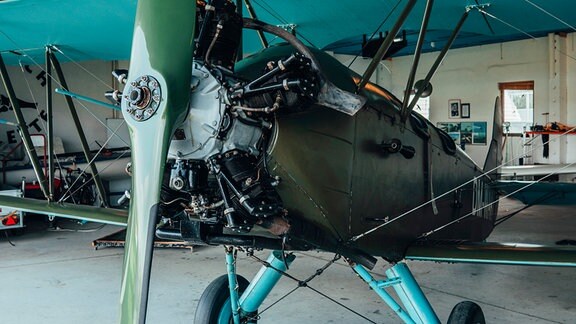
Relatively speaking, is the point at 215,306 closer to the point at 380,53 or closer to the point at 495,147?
the point at 380,53

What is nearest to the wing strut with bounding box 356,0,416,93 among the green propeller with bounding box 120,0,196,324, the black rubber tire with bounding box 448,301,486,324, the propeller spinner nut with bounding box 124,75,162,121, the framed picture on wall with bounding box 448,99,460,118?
the green propeller with bounding box 120,0,196,324

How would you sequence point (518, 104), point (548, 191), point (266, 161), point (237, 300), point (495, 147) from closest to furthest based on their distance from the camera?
point (266, 161) → point (237, 300) → point (495, 147) → point (548, 191) → point (518, 104)

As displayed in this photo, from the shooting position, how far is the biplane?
1.86 meters

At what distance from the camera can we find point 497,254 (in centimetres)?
306

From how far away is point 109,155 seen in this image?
32.1 feet

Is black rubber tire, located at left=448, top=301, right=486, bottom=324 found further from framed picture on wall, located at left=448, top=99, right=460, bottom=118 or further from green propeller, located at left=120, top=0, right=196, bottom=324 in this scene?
framed picture on wall, located at left=448, top=99, right=460, bottom=118

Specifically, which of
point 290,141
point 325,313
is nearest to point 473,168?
point 325,313

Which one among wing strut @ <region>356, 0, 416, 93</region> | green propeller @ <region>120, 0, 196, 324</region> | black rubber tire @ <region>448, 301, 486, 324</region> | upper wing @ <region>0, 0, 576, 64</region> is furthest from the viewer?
upper wing @ <region>0, 0, 576, 64</region>

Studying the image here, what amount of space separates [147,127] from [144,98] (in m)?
0.10

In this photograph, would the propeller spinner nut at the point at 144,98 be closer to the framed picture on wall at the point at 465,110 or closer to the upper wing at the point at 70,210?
the upper wing at the point at 70,210

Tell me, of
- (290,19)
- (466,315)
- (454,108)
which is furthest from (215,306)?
(454,108)

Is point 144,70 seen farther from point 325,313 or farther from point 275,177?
point 325,313

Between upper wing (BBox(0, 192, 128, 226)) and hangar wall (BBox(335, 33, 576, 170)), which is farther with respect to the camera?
hangar wall (BBox(335, 33, 576, 170))

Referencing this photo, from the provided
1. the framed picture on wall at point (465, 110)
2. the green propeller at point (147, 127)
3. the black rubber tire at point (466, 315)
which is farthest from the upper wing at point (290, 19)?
the framed picture on wall at point (465, 110)
